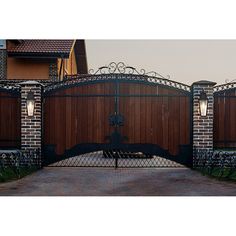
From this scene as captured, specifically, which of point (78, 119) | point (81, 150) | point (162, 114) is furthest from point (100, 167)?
point (162, 114)

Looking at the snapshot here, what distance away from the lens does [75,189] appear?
680 cm

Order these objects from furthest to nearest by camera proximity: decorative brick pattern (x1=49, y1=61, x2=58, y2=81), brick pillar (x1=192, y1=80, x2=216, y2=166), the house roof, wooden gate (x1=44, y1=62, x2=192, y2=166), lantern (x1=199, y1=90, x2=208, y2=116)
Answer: decorative brick pattern (x1=49, y1=61, x2=58, y2=81) → the house roof → wooden gate (x1=44, y1=62, x2=192, y2=166) → brick pillar (x1=192, y1=80, x2=216, y2=166) → lantern (x1=199, y1=90, x2=208, y2=116)

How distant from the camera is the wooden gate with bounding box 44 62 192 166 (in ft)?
31.9

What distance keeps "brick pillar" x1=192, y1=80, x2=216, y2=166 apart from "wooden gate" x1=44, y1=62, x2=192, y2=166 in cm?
27

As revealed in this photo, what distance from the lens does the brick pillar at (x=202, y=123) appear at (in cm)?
943

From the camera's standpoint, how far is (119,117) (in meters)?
9.70

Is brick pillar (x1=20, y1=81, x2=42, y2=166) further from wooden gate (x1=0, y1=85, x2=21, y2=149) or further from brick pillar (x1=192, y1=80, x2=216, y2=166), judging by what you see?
brick pillar (x1=192, y1=80, x2=216, y2=166)

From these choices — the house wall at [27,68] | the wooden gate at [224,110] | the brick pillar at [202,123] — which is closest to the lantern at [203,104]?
the brick pillar at [202,123]

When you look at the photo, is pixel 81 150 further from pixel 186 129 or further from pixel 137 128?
pixel 186 129

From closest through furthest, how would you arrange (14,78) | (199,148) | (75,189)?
(75,189) < (199,148) < (14,78)

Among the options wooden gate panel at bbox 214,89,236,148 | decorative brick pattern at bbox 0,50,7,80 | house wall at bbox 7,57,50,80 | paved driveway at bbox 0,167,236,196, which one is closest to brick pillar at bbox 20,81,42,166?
paved driveway at bbox 0,167,236,196

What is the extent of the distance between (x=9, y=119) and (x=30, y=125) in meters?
0.75

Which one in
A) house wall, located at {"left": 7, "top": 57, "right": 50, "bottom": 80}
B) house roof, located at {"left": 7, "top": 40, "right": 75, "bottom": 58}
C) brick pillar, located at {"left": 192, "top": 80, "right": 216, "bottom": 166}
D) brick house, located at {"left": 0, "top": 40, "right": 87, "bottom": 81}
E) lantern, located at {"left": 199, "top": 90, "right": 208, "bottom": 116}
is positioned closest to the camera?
lantern, located at {"left": 199, "top": 90, "right": 208, "bottom": 116}

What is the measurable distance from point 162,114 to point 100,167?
233 cm
